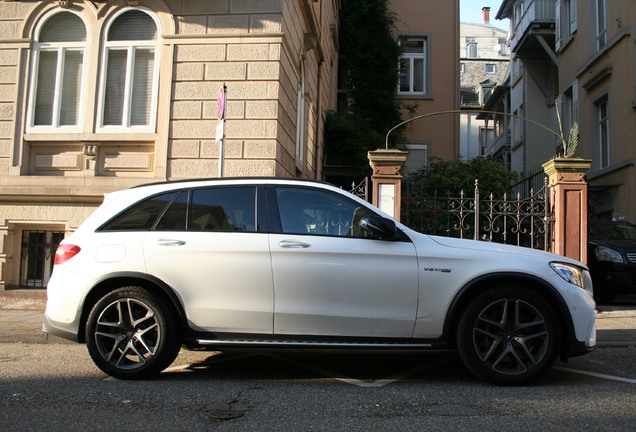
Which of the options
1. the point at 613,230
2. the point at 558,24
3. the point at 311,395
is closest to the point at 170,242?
the point at 311,395

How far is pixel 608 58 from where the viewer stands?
16.7m

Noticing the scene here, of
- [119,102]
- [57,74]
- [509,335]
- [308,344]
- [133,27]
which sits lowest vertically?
[308,344]

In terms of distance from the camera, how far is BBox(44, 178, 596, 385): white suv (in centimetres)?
447

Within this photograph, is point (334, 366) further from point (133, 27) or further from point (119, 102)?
point (133, 27)

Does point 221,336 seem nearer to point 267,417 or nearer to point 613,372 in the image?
point 267,417

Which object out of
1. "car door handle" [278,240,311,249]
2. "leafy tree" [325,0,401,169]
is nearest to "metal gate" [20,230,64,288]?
"car door handle" [278,240,311,249]

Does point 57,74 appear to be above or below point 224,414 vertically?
above

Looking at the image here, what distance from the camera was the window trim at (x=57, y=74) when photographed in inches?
390

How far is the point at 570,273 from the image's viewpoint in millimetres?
4594

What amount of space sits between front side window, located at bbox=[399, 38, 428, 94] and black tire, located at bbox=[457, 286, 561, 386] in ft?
59.6

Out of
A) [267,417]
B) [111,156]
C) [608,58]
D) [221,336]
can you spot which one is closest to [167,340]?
[221,336]

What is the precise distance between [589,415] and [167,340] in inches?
126

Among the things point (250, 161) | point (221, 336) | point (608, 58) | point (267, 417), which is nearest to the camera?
point (267, 417)

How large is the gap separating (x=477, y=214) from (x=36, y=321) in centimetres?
661
